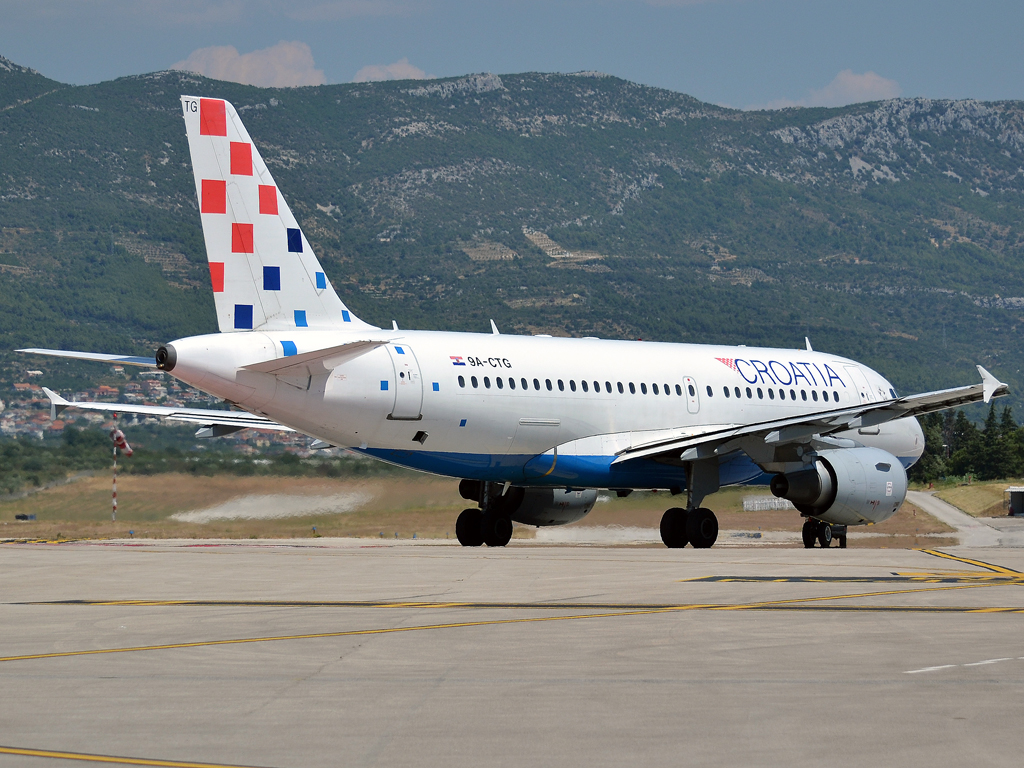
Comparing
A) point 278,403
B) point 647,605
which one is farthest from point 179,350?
point 647,605

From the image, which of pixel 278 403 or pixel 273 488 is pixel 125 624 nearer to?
pixel 278 403

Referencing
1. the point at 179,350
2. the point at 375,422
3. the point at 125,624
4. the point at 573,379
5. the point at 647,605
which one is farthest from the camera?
the point at 573,379

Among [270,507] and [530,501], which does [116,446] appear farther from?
[530,501]

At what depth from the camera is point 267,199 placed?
78.5 ft

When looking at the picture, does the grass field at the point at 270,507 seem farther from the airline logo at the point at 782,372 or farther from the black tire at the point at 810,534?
the airline logo at the point at 782,372

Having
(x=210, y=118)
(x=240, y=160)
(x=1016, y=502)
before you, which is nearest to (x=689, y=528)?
(x=240, y=160)

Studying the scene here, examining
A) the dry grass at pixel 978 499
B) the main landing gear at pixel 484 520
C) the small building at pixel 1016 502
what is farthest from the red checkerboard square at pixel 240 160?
the dry grass at pixel 978 499

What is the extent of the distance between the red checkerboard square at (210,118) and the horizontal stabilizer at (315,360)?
4.17 m

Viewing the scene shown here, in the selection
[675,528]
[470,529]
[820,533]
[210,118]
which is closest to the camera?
[210,118]

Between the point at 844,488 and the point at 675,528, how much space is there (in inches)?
140

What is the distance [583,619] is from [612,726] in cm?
533

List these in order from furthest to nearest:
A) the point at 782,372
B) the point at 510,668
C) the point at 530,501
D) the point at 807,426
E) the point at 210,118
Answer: the point at 782,372
the point at 530,501
the point at 807,426
the point at 210,118
the point at 510,668

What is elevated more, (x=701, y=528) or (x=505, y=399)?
(x=505, y=399)

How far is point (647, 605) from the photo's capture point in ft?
47.6
